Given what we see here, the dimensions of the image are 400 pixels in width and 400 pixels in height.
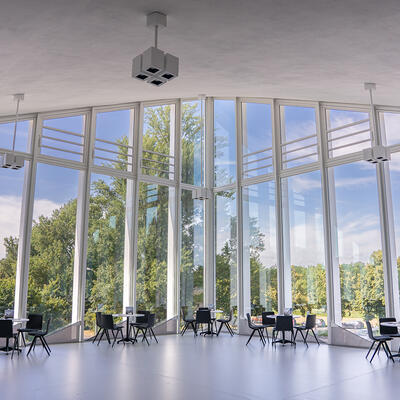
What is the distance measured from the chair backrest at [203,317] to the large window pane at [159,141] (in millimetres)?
3970

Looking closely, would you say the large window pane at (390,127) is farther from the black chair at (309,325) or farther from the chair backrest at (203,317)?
the chair backrest at (203,317)

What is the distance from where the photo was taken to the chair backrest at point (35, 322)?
884 centimetres

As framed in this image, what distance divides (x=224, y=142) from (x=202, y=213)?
230 centimetres

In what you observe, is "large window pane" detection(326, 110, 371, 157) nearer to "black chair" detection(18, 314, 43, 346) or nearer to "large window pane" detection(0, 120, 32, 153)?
"large window pane" detection(0, 120, 32, 153)

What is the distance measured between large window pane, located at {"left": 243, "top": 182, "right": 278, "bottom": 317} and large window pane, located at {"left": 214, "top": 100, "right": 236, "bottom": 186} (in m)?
0.95

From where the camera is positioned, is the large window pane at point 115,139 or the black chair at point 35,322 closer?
the black chair at point 35,322

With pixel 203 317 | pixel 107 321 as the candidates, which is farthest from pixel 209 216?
pixel 107 321

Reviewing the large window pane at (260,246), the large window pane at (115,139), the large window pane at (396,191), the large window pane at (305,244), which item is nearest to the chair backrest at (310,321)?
the large window pane at (305,244)

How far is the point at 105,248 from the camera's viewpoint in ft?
35.4

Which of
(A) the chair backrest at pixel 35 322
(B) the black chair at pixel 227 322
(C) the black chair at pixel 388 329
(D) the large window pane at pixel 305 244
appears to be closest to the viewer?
(C) the black chair at pixel 388 329

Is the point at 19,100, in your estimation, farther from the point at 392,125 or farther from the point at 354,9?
the point at 392,125

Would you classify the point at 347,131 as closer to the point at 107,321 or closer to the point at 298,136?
the point at 298,136

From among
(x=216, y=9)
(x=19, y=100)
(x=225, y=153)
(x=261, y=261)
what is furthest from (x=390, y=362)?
(x=19, y=100)

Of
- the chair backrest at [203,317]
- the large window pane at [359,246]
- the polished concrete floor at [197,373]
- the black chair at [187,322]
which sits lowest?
the polished concrete floor at [197,373]
